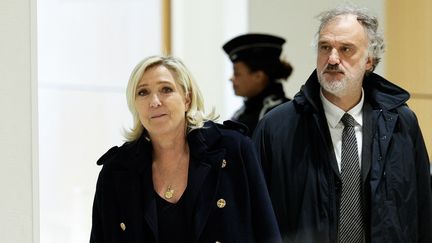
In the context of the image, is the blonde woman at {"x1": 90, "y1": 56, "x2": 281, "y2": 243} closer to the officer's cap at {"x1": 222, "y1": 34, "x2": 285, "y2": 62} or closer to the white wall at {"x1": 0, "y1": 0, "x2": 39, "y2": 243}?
the white wall at {"x1": 0, "y1": 0, "x2": 39, "y2": 243}

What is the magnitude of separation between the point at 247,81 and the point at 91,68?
1.20 meters

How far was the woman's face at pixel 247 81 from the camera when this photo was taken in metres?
3.47

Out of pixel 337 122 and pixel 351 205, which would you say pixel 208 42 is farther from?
pixel 351 205

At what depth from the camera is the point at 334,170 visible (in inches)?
82.5

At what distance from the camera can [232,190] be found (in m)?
1.95

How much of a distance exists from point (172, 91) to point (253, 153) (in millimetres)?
273

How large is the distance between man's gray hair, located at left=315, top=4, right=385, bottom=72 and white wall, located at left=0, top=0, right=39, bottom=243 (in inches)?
33.3

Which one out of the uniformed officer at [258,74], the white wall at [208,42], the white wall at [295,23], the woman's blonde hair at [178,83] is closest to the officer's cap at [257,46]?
the uniformed officer at [258,74]

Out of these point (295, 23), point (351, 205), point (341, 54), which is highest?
point (295, 23)

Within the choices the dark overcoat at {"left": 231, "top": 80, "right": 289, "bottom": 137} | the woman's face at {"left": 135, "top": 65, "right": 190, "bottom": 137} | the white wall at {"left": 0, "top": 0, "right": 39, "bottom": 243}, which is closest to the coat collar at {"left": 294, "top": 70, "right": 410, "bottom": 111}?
the woman's face at {"left": 135, "top": 65, "right": 190, "bottom": 137}

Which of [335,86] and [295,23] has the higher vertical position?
[295,23]

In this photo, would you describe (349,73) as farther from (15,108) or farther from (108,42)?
(108,42)

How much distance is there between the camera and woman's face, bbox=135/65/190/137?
1.93m

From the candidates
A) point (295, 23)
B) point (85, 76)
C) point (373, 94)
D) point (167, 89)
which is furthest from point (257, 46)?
point (167, 89)
